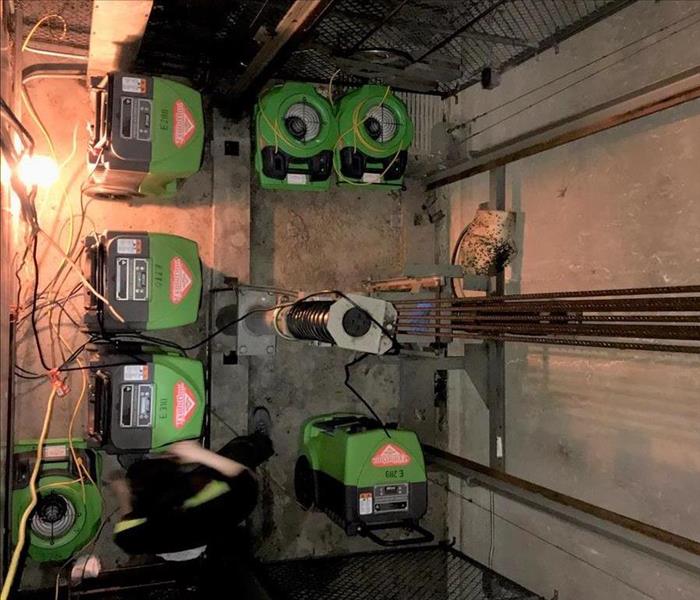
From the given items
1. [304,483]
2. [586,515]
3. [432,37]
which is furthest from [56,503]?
[432,37]

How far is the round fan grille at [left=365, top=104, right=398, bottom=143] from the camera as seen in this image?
3059mm

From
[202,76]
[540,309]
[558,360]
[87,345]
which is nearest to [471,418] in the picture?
[558,360]

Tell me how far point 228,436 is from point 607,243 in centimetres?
177

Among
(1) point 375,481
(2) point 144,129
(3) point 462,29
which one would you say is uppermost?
(3) point 462,29

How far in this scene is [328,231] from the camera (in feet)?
11.1

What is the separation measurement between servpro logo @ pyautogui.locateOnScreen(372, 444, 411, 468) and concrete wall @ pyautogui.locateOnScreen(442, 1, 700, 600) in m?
0.52

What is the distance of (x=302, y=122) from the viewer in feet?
9.76

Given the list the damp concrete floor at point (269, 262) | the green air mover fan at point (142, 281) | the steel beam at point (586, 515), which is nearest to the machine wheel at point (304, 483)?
the damp concrete floor at point (269, 262)

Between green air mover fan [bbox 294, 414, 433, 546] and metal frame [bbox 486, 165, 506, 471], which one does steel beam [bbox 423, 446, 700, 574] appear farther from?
green air mover fan [bbox 294, 414, 433, 546]

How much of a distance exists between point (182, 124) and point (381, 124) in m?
0.92

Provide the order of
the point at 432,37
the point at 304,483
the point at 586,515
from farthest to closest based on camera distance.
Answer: the point at 304,483 → the point at 432,37 → the point at 586,515

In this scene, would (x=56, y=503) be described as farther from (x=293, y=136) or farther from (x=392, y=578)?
(x=293, y=136)

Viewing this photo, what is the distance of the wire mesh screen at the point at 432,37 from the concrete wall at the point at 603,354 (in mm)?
95

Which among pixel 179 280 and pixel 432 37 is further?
pixel 432 37
